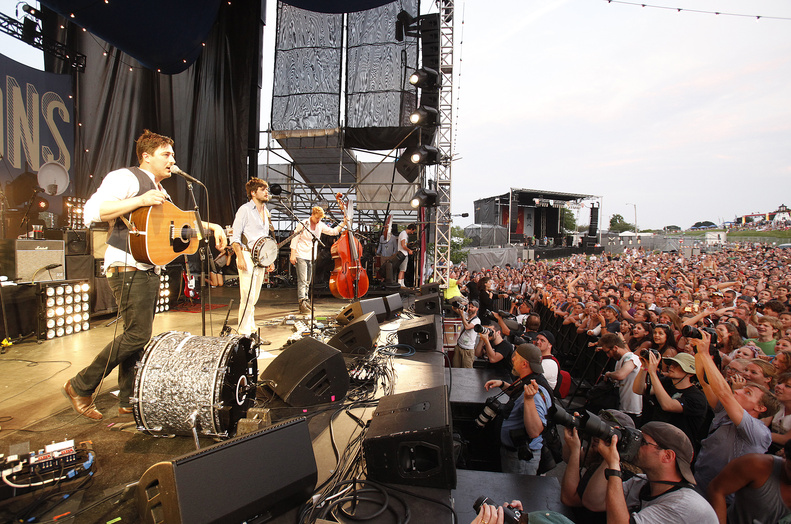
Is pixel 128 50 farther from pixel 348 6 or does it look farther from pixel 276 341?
pixel 276 341

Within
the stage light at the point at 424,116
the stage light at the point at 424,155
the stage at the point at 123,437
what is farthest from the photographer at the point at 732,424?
the stage light at the point at 424,116

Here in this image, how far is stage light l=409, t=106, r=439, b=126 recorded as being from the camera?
705 cm

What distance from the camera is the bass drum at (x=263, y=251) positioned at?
13.4ft

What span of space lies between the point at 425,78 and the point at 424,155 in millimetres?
1339

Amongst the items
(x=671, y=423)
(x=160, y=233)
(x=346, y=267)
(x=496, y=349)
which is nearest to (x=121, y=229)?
(x=160, y=233)

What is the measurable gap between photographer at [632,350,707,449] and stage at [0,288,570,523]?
1.45 metres

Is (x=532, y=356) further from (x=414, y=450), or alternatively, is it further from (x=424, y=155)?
(x=424, y=155)

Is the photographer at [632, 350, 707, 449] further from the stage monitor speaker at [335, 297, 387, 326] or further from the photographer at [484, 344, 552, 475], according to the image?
the stage monitor speaker at [335, 297, 387, 326]

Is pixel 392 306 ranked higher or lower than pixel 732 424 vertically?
higher

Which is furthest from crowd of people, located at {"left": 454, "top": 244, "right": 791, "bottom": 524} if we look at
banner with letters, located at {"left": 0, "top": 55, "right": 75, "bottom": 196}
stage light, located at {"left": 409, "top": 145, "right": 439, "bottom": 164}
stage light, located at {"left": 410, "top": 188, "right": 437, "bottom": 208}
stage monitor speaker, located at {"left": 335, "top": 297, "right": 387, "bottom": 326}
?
banner with letters, located at {"left": 0, "top": 55, "right": 75, "bottom": 196}

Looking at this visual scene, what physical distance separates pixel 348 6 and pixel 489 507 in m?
7.33

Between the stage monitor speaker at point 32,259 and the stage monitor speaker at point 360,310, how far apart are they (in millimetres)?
3837

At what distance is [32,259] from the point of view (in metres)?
4.98

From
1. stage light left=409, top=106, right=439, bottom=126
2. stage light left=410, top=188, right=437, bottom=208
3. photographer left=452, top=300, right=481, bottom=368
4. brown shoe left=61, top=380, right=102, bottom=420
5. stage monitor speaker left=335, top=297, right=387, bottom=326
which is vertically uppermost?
stage light left=409, top=106, right=439, bottom=126
